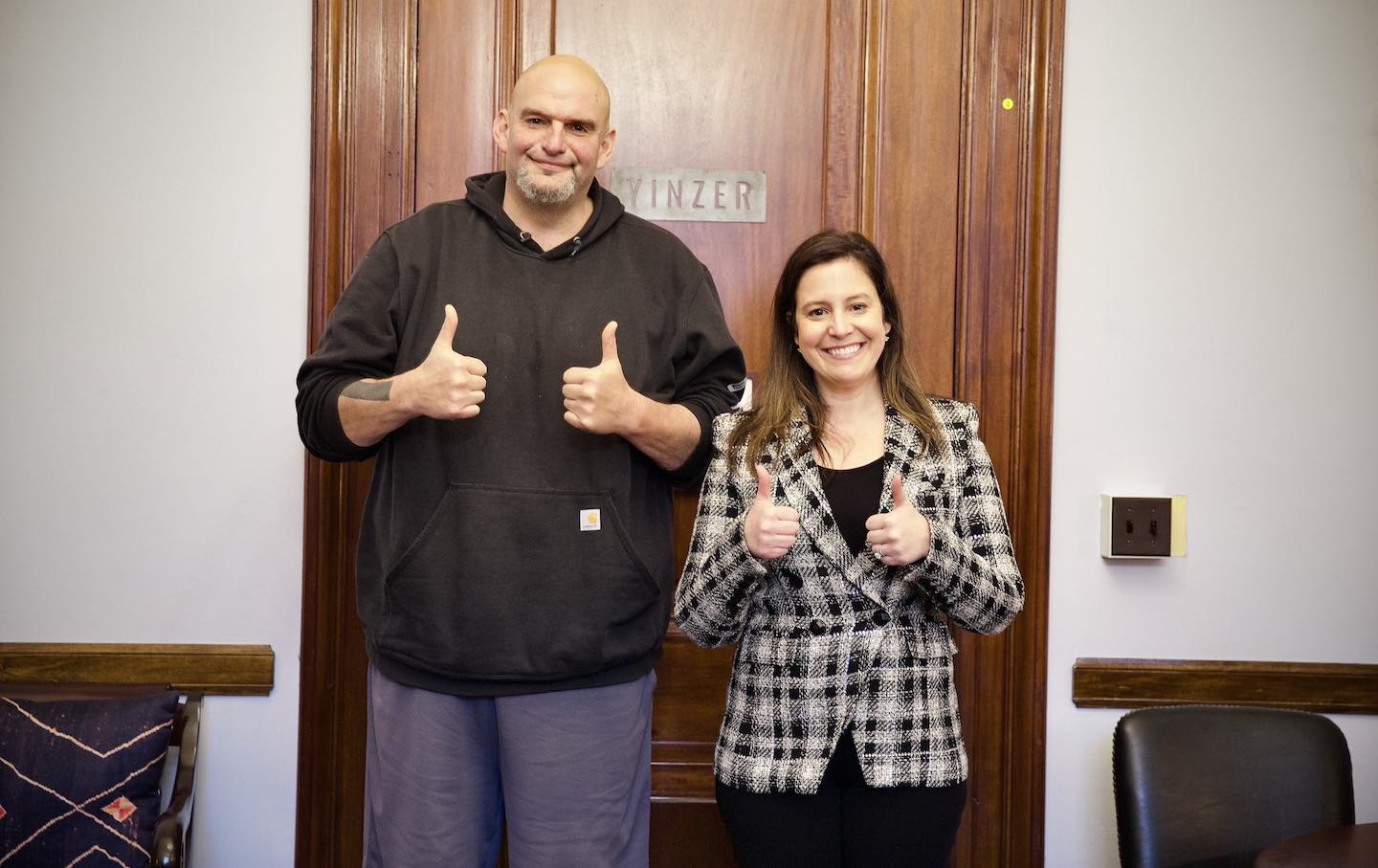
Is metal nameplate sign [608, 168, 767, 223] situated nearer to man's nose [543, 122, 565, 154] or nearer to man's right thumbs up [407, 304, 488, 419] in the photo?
man's nose [543, 122, 565, 154]

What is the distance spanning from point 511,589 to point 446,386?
1.08 ft

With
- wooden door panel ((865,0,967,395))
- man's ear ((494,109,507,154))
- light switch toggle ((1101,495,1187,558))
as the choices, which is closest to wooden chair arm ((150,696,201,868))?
man's ear ((494,109,507,154))

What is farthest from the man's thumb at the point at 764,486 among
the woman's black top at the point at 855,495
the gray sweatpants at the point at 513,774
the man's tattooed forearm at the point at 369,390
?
the man's tattooed forearm at the point at 369,390

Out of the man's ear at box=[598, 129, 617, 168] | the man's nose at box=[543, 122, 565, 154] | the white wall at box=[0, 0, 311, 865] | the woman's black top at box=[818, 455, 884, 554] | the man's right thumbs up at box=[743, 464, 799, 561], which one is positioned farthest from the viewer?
the white wall at box=[0, 0, 311, 865]

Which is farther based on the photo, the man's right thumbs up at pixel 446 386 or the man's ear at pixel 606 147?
the man's ear at pixel 606 147

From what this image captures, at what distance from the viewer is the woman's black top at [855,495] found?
1601mm

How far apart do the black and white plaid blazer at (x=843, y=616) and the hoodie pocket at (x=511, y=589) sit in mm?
140

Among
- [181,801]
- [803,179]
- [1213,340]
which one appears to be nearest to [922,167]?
[803,179]

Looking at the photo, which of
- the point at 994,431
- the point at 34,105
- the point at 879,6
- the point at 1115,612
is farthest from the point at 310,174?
the point at 1115,612

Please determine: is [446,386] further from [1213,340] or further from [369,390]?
[1213,340]

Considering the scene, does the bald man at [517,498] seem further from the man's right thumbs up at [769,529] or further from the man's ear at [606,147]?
the man's right thumbs up at [769,529]

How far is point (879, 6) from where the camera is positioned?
221 centimetres

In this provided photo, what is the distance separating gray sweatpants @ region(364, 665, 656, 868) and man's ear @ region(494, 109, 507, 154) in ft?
2.97

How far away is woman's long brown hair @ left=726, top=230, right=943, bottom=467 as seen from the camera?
65.4 inches
